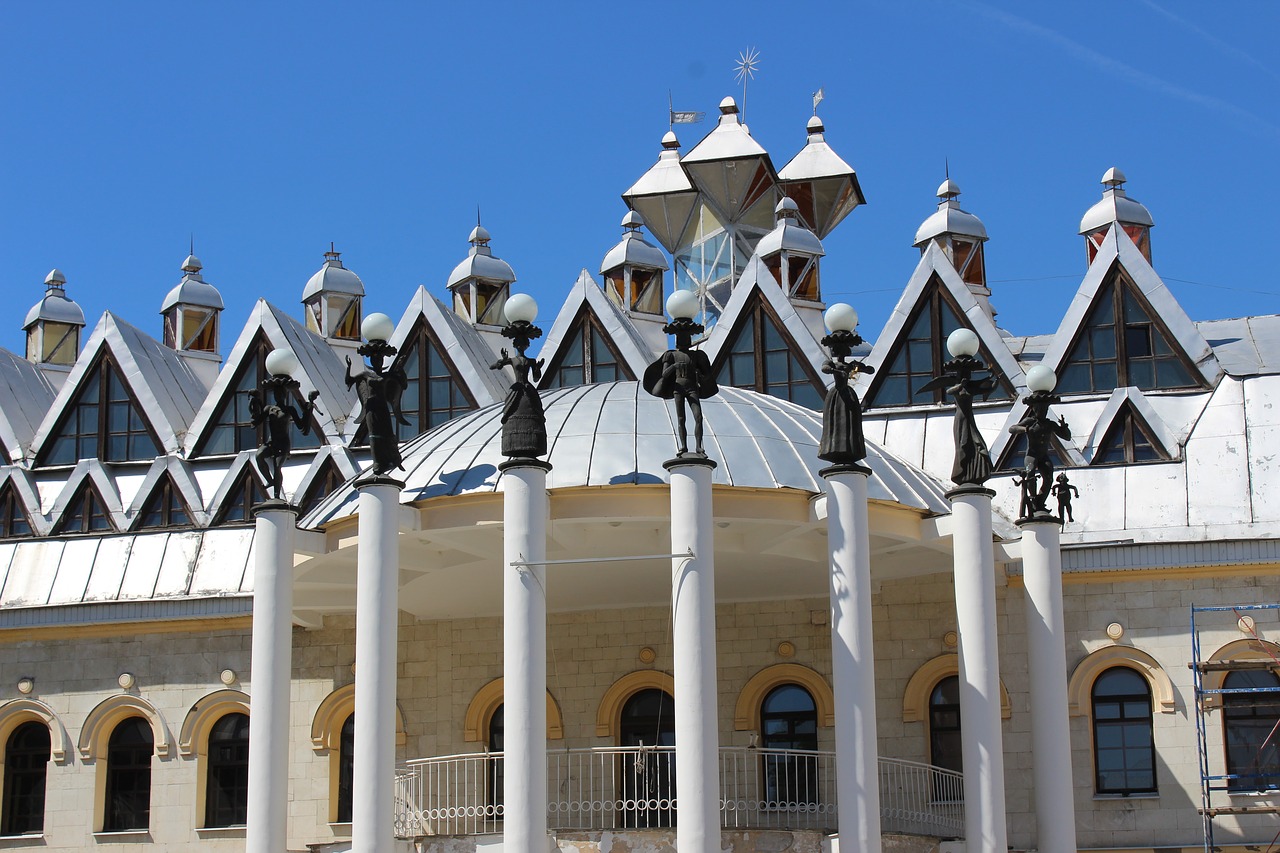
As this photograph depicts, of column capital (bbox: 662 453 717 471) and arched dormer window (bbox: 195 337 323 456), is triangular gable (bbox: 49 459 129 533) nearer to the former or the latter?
arched dormer window (bbox: 195 337 323 456)

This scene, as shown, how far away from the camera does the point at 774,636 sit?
1064 inches

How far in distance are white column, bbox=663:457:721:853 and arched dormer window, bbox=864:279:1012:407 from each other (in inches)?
390

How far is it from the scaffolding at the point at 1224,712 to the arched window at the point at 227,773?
14.5m

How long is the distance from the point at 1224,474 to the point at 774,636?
7.16 meters

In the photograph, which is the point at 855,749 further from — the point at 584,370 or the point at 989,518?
the point at 584,370

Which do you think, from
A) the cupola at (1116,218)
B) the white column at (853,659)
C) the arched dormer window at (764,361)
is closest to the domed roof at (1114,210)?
the cupola at (1116,218)

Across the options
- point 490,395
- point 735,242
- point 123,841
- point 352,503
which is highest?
point 735,242

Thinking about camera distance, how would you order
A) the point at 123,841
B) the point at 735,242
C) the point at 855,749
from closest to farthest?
the point at 855,749 < the point at 123,841 < the point at 735,242

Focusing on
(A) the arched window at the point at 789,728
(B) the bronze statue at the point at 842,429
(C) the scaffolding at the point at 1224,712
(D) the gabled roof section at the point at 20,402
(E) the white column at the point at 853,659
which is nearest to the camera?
(E) the white column at the point at 853,659

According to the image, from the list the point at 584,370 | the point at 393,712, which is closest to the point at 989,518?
the point at 393,712

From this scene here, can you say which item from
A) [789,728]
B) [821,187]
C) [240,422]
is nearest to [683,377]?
[789,728]

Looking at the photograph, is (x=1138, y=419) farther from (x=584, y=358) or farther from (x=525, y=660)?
(x=525, y=660)

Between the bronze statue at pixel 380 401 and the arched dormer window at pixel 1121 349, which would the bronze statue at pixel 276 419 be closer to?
the bronze statue at pixel 380 401

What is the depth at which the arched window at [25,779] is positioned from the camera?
29.2 meters
